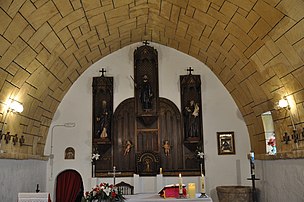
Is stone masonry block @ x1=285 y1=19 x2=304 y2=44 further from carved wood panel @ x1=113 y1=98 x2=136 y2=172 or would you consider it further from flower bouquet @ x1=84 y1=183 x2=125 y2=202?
→ carved wood panel @ x1=113 y1=98 x2=136 y2=172

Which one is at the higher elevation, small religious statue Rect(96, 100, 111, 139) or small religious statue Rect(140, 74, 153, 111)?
small religious statue Rect(140, 74, 153, 111)

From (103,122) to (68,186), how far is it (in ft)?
5.48

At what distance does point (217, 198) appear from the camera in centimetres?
776

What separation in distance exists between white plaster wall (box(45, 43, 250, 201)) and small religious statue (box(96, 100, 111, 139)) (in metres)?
0.24

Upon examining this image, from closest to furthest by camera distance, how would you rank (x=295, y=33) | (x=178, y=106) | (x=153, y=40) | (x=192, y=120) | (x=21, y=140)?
(x=295, y=33)
(x=21, y=140)
(x=192, y=120)
(x=178, y=106)
(x=153, y=40)

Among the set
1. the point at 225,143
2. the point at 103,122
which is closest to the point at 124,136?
the point at 103,122

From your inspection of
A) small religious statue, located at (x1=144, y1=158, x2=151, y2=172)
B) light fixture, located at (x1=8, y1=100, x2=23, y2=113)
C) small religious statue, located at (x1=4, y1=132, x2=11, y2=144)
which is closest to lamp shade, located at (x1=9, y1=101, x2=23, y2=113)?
light fixture, located at (x1=8, y1=100, x2=23, y2=113)

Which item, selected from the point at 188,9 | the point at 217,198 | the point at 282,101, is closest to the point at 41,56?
the point at 188,9

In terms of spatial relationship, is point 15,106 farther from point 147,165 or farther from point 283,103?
point 283,103

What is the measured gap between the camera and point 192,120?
8.06 m

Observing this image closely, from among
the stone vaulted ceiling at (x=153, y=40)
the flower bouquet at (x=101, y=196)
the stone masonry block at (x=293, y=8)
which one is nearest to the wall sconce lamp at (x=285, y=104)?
the stone vaulted ceiling at (x=153, y=40)

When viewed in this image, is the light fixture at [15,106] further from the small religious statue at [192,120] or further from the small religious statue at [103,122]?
the small religious statue at [192,120]

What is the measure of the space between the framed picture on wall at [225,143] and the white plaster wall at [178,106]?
0.09 meters

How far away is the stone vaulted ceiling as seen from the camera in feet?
16.5
